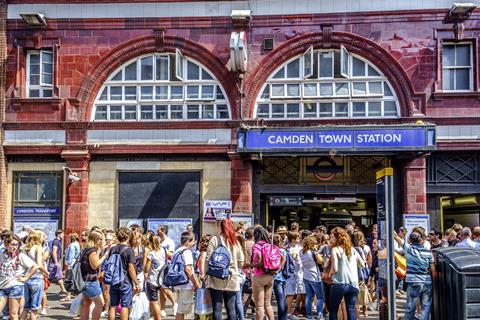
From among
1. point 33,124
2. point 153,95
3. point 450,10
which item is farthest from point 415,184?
point 33,124

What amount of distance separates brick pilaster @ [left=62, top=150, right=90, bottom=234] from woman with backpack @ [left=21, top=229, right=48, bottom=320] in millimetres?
8770

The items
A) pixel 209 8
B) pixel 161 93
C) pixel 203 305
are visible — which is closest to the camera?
pixel 203 305

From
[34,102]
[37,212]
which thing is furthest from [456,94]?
[37,212]

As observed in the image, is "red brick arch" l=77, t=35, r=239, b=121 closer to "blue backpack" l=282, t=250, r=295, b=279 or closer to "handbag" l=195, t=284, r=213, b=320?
"blue backpack" l=282, t=250, r=295, b=279

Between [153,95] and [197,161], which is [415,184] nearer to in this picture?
[197,161]

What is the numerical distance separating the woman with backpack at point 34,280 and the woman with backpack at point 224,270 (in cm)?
320

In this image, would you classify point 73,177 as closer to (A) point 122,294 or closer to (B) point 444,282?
(A) point 122,294

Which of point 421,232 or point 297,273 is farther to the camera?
point 297,273

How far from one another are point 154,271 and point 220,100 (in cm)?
940

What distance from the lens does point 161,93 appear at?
69.7 feet

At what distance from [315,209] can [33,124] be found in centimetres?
959

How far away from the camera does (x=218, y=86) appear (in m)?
21.1

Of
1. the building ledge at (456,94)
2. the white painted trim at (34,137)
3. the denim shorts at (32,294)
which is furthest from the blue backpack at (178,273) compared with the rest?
the building ledge at (456,94)

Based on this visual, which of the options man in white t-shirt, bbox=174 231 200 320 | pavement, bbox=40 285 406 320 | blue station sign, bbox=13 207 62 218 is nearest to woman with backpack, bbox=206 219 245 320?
man in white t-shirt, bbox=174 231 200 320
